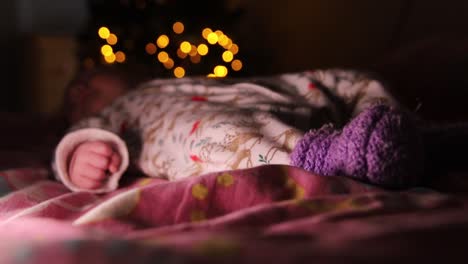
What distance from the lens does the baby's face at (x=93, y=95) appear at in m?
1.54

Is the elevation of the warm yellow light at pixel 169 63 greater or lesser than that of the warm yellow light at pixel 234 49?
lesser

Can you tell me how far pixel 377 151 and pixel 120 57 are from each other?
1.89m

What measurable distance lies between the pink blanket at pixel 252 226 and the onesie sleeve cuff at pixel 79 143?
222mm

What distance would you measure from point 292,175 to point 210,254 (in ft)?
0.83

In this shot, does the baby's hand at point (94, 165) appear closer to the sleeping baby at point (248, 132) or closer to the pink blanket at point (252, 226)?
the sleeping baby at point (248, 132)

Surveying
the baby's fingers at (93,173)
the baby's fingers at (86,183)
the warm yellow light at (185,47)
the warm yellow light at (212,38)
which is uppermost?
the warm yellow light at (212,38)

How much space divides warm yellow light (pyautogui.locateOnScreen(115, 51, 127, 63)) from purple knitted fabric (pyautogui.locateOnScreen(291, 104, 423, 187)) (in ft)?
5.88

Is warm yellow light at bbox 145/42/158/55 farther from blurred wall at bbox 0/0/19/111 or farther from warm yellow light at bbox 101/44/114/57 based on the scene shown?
blurred wall at bbox 0/0/19/111

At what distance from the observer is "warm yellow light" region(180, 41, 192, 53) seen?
227 cm

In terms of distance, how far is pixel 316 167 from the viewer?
2.28ft

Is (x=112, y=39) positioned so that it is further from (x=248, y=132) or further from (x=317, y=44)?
(x=248, y=132)

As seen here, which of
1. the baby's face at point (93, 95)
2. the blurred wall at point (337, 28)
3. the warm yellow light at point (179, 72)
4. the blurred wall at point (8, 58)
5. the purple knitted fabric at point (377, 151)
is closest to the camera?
the purple knitted fabric at point (377, 151)

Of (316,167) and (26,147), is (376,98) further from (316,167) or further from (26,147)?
(26,147)

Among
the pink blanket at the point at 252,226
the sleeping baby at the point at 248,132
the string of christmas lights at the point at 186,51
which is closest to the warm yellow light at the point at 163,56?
the string of christmas lights at the point at 186,51
